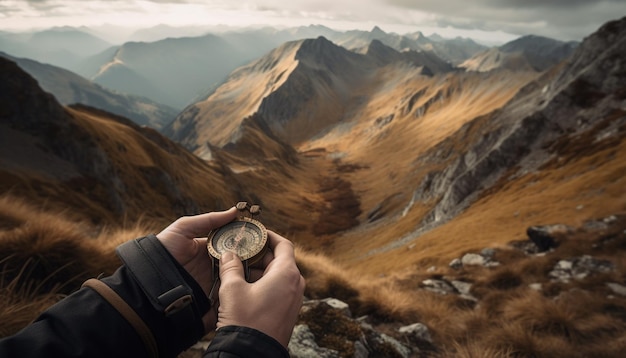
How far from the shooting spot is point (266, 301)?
112 inches

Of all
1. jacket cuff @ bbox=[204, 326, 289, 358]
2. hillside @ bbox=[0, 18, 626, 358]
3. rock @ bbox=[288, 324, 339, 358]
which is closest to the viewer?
jacket cuff @ bbox=[204, 326, 289, 358]

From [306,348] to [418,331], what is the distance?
3.09 m

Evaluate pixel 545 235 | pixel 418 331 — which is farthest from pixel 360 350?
pixel 545 235

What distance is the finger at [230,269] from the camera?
312 centimetres

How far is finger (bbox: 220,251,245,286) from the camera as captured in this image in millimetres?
3123

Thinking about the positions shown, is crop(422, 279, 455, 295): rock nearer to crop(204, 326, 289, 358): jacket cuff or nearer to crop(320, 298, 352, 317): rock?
crop(320, 298, 352, 317): rock

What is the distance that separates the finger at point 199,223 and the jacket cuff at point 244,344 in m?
2.02

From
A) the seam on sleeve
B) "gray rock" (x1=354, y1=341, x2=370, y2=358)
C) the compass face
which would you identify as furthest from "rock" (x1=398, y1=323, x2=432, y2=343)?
the seam on sleeve

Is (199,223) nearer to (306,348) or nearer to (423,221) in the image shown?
(306,348)

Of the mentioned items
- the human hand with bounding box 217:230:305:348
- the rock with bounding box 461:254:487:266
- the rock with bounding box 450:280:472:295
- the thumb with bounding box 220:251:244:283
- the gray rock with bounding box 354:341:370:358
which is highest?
the human hand with bounding box 217:230:305:348

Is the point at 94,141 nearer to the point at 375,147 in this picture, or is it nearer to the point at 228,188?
the point at 228,188

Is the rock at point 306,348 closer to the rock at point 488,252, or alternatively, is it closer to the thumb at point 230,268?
the thumb at point 230,268

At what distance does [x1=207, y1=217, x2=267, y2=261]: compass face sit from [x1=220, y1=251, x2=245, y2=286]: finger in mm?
240

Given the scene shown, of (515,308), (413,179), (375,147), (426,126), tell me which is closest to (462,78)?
(426,126)
